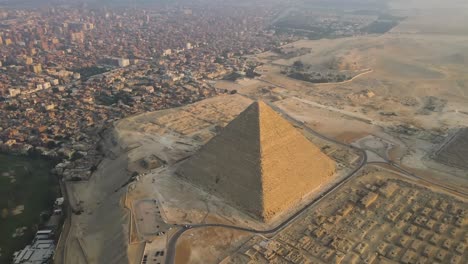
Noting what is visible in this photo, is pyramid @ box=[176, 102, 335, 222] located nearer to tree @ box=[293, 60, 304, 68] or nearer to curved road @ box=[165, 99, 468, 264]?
curved road @ box=[165, 99, 468, 264]

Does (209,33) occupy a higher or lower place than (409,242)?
lower

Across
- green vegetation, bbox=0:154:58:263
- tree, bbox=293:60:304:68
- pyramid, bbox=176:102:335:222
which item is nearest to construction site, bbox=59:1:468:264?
pyramid, bbox=176:102:335:222

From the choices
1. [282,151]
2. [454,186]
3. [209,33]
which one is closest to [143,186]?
[282,151]

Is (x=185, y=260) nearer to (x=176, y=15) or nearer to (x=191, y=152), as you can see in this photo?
(x=191, y=152)

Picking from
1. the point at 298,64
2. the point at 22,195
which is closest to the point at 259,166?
the point at 22,195

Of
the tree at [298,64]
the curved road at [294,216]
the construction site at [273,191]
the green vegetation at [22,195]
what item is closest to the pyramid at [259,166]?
the construction site at [273,191]

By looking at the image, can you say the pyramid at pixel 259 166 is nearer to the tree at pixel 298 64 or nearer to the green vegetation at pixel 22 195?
the green vegetation at pixel 22 195
